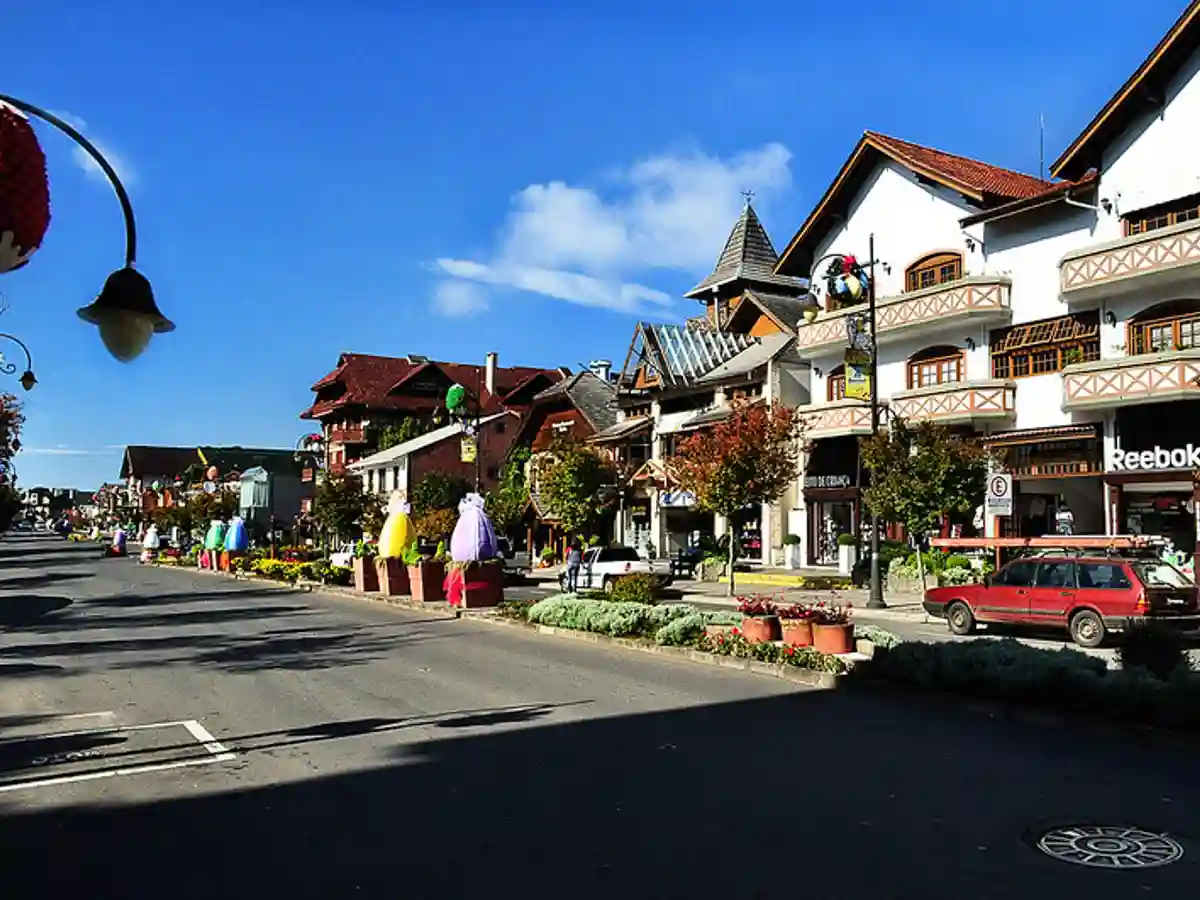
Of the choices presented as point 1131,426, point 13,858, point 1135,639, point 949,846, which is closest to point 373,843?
point 13,858

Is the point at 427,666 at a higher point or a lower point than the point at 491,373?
lower

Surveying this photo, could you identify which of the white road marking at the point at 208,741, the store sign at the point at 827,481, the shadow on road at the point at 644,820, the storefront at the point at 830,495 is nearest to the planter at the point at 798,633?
the shadow on road at the point at 644,820

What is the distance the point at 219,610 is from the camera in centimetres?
2698

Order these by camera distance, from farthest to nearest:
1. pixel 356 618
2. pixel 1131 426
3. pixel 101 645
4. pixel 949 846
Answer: pixel 1131 426 → pixel 356 618 → pixel 101 645 → pixel 949 846

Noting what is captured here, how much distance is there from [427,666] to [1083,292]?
888 inches

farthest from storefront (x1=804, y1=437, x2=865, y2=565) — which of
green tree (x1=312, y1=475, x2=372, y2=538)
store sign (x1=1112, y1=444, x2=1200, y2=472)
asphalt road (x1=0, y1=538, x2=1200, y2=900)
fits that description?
asphalt road (x1=0, y1=538, x2=1200, y2=900)

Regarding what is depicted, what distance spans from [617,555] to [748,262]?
26891mm

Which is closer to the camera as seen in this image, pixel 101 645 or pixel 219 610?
pixel 101 645

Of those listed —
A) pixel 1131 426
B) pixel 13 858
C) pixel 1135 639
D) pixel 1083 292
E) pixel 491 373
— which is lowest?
pixel 13 858

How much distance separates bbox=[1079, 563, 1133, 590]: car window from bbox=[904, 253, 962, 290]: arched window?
17816 millimetres

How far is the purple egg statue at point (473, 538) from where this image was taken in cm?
2556

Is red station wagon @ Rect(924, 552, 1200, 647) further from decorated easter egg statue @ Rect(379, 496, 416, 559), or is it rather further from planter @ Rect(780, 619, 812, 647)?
decorated easter egg statue @ Rect(379, 496, 416, 559)

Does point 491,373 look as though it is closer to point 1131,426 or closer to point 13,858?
point 1131,426

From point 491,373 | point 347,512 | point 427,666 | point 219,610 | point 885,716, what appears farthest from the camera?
point 491,373
